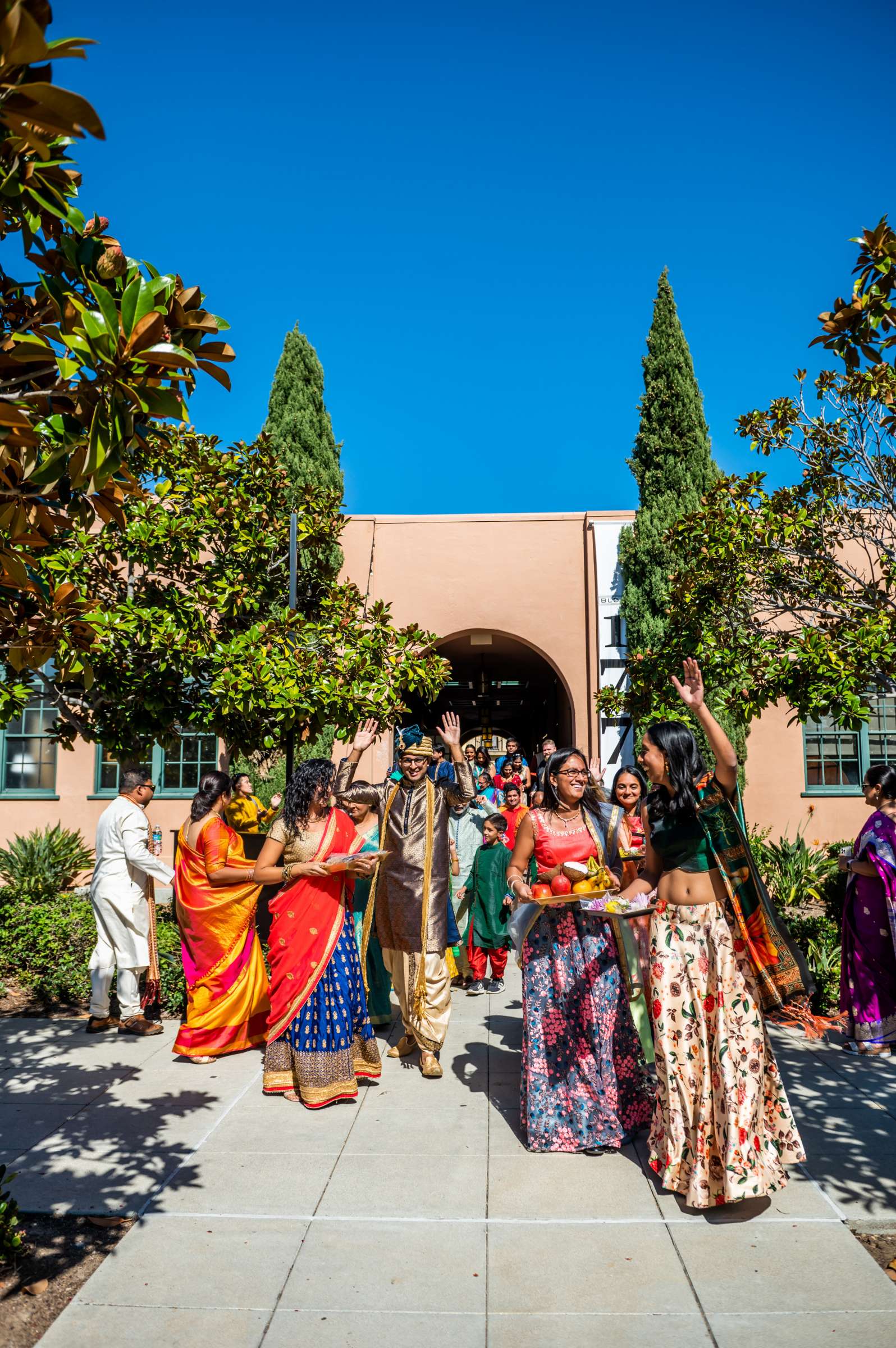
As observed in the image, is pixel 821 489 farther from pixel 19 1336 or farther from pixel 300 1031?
pixel 19 1336

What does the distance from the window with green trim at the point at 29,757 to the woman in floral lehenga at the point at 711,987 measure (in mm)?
13461

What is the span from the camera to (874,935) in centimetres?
610

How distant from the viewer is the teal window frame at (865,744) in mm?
14922

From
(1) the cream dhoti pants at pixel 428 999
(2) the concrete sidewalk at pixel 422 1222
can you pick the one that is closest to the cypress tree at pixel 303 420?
(1) the cream dhoti pants at pixel 428 999

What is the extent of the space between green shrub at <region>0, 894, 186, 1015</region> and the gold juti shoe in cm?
168

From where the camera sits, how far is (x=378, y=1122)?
197 inches

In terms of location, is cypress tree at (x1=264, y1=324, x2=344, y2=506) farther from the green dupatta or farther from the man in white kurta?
the green dupatta

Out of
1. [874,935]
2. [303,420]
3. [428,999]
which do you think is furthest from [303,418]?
[874,935]

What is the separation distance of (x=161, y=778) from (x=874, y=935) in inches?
466

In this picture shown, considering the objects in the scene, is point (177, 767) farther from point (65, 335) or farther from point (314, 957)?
point (65, 335)

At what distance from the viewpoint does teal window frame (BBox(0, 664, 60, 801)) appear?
1542cm

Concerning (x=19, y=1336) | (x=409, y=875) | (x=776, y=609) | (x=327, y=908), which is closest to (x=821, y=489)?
(x=776, y=609)

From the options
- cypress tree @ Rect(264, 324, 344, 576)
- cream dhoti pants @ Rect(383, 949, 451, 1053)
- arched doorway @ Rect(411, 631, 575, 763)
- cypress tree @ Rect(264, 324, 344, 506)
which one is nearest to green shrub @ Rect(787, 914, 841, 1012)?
cream dhoti pants @ Rect(383, 949, 451, 1053)

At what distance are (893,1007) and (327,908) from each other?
3523 mm
